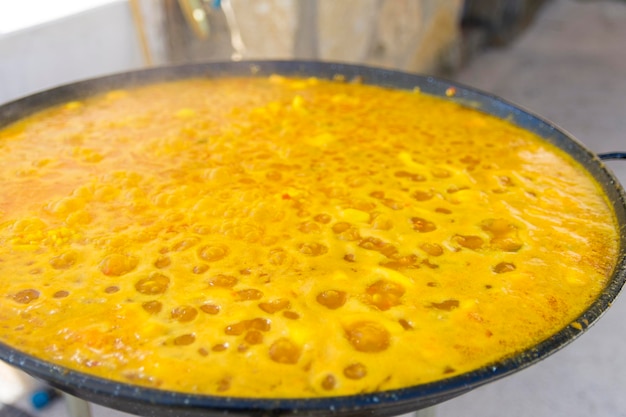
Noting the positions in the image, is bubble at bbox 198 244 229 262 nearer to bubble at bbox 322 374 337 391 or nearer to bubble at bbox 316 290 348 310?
bubble at bbox 316 290 348 310

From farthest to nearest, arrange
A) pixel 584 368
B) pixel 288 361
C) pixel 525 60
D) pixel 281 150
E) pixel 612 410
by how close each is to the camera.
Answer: pixel 525 60 → pixel 584 368 → pixel 612 410 → pixel 281 150 → pixel 288 361

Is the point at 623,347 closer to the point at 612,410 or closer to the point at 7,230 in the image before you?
the point at 612,410

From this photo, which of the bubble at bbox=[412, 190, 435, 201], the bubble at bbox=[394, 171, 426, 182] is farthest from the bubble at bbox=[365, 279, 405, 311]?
the bubble at bbox=[394, 171, 426, 182]

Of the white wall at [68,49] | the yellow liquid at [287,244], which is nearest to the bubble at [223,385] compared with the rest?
the yellow liquid at [287,244]

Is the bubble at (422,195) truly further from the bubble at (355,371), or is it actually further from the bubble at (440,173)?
the bubble at (355,371)

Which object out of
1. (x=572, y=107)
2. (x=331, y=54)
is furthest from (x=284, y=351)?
(x=572, y=107)

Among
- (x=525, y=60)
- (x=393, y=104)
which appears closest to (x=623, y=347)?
(x=393, y=104)
